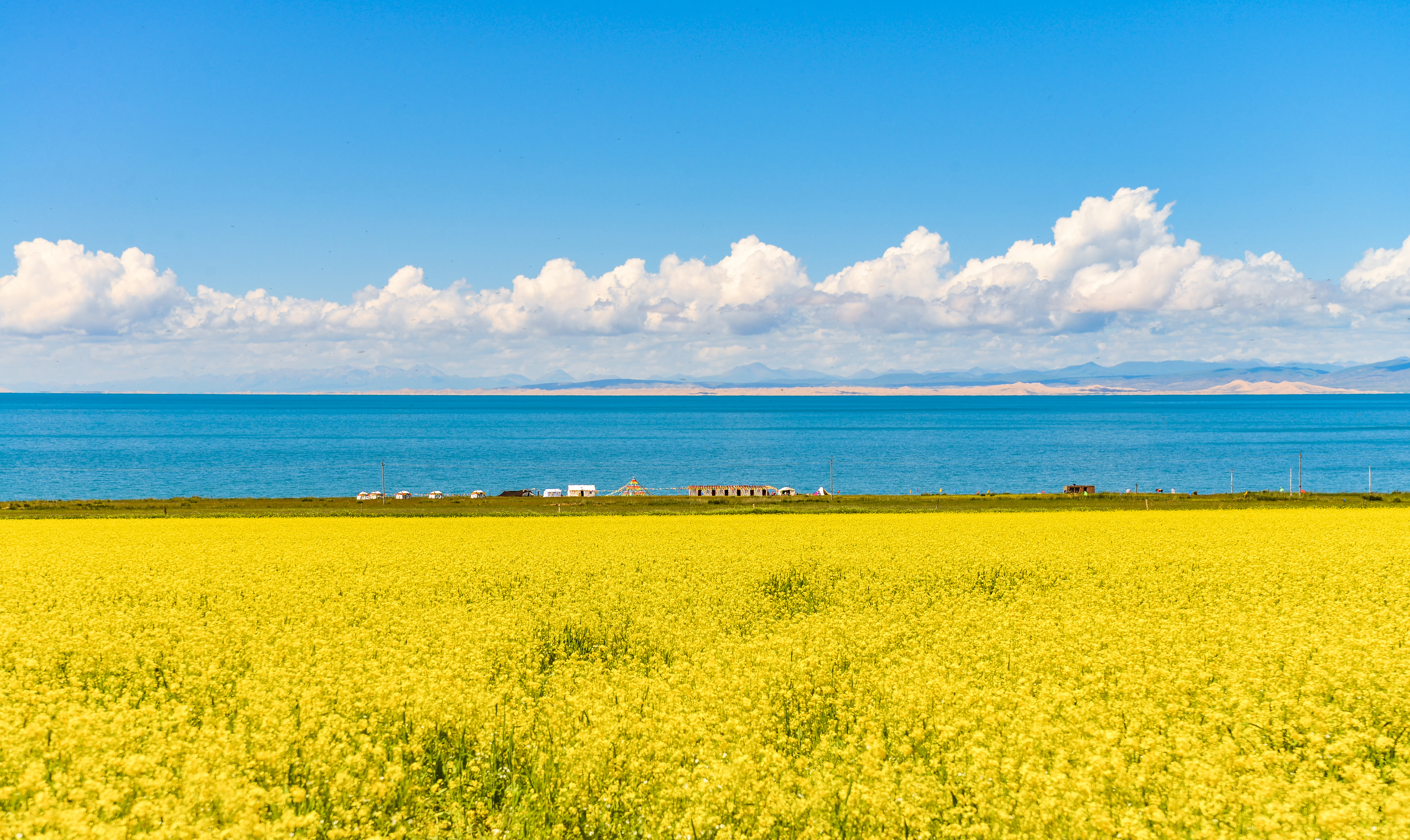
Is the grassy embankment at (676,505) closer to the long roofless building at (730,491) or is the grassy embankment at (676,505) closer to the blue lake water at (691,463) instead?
the long roofless building at (730,491)

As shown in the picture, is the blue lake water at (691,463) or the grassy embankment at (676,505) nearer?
the grassy embankment at (676,505)

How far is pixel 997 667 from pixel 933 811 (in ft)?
18.0

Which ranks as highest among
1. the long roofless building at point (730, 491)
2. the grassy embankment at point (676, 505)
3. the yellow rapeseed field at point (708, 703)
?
the yellow rapeseed field at point (708, 703)

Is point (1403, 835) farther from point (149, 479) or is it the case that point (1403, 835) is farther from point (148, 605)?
point (149, 479)

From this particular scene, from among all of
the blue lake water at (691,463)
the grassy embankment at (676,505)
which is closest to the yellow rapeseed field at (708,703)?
the grassy embankment at (676,505)

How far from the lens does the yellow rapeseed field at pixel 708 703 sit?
9.05 m

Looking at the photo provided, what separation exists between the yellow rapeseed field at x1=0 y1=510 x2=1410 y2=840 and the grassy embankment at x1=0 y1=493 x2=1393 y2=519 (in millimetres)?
30764

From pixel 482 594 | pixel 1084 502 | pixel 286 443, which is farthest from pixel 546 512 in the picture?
pixel 286 443

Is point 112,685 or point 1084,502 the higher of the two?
point 112,685

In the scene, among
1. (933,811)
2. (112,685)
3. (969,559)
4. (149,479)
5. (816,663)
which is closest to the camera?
(933,811)

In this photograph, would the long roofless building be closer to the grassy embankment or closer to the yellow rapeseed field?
the grassy embankment

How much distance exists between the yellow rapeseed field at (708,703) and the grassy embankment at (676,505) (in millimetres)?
30764

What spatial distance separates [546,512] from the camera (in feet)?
184

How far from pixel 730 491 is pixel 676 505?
16.6m
